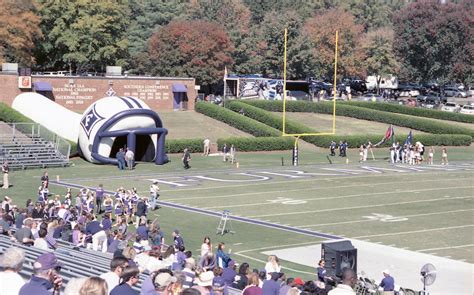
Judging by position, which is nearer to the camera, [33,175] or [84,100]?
[33,175]

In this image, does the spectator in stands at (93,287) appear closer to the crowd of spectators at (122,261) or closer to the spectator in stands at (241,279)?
the crowd of spectators at (122,261)

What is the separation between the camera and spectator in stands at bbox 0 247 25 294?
959cm

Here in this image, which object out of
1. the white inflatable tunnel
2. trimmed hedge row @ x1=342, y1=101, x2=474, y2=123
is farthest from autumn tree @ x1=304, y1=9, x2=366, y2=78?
the white inflatable tunnel

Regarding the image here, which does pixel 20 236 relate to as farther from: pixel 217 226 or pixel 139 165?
pixel 139 165

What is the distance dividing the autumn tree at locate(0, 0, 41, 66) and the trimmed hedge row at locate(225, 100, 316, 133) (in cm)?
1522

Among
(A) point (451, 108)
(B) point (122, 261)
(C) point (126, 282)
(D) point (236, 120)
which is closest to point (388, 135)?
(D) point (236, 120)

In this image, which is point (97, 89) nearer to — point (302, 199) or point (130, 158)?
point (130, 158)

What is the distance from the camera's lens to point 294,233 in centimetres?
3023

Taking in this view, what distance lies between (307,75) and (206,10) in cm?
1158

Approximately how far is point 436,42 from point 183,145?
44957 mm

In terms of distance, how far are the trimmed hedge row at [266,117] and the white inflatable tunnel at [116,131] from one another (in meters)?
13.5

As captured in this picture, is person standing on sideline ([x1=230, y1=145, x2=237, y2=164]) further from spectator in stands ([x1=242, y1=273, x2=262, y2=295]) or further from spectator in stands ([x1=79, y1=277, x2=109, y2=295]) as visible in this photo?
spectator in stands ([x1=79, y1=277, x2=109, y2=295])

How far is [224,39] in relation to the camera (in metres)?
78.0

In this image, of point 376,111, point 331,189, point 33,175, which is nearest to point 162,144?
point 33,175
